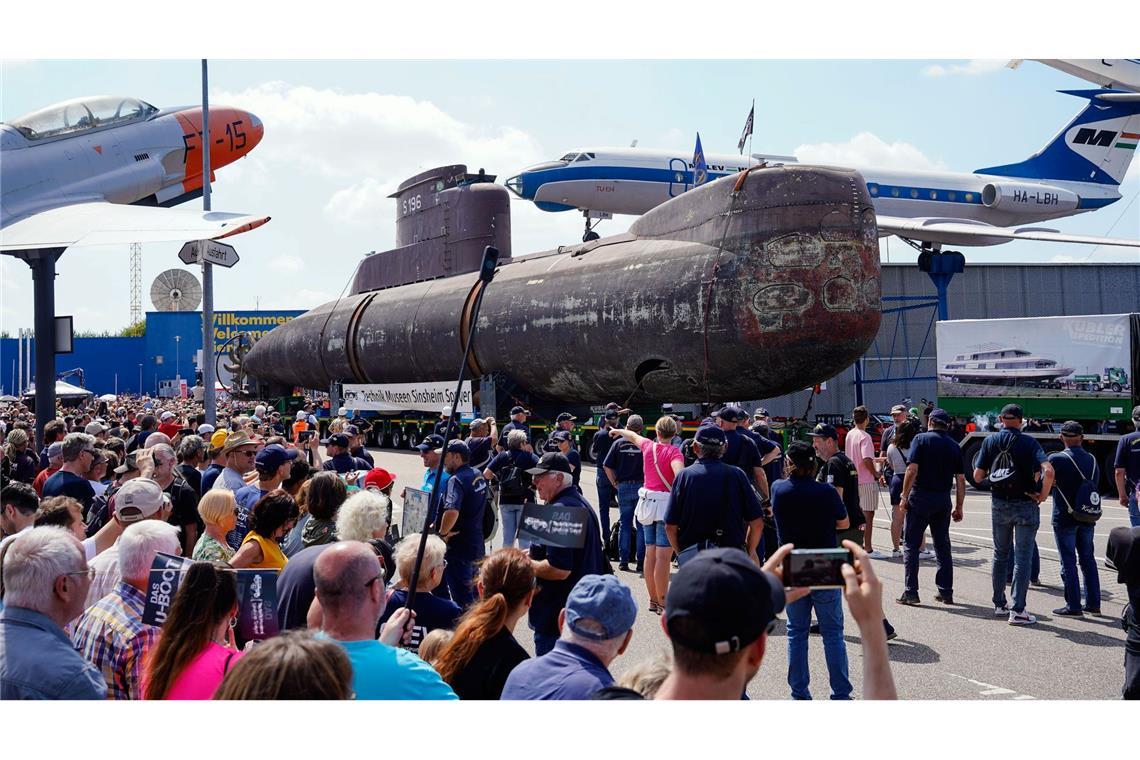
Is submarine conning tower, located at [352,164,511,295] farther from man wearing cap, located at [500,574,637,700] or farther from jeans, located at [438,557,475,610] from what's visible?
man wearing cap, located at [500,574,637,700]

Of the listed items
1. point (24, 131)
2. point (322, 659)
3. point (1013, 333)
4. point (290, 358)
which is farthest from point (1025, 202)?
point (322, 659)

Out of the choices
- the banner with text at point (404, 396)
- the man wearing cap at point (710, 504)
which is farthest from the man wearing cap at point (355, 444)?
the banner with text at point (404, 396)

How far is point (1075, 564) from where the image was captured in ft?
30.0

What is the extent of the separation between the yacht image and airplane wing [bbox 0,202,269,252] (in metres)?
15.6

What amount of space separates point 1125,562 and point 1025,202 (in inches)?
1433

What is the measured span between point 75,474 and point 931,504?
778cm

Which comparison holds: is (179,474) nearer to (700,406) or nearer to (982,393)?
(700,406)

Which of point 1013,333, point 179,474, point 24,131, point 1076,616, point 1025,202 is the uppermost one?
point 1025,202

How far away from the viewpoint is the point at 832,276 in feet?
53.0

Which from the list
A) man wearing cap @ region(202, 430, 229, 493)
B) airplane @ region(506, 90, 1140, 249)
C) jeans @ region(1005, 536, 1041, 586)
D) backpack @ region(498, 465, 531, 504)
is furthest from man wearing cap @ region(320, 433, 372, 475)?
airplane @ region(506, 90, 1140, 249)

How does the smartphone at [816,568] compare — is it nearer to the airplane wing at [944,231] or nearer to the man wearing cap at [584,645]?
the man wearing cap at [584,645]

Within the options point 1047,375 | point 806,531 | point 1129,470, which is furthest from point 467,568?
point 1047,375

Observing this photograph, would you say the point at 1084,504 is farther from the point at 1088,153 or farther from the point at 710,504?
the point at 1088,153

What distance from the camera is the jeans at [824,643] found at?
21.3 feet
